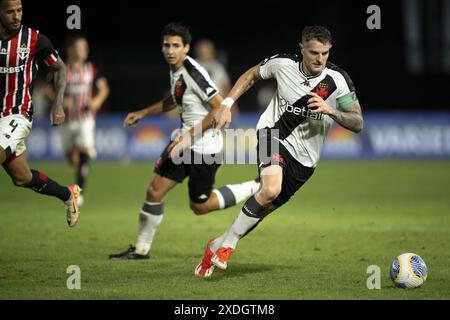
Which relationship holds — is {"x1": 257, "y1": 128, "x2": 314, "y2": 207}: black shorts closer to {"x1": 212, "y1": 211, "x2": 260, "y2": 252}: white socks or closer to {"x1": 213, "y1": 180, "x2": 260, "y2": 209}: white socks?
{"x1": 212, "y1": 211, "x2": 260, "y2": 252}: white socks

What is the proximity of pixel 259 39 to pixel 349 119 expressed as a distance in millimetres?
18048

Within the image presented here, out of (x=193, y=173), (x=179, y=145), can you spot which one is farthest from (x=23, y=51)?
(x=193, y=173)

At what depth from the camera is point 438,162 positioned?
757 inches

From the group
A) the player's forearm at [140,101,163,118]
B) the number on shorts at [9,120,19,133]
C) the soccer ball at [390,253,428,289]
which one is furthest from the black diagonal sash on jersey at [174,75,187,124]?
the soccer ball at [390,253,428,289]

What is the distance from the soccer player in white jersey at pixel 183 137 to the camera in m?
8.24

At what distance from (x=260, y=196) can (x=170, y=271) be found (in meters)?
1.13

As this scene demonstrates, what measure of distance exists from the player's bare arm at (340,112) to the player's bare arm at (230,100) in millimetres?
702

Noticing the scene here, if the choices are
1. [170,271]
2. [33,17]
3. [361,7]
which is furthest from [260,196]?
[33,17]

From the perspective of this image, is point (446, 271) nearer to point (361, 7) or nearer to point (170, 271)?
point (170, 271)

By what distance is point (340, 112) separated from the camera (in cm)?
696

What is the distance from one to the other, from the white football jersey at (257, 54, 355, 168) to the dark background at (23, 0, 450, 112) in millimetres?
14296

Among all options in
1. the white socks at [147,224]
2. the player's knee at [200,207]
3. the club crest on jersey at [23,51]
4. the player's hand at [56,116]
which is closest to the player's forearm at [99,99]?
the player's knee at [200,207]

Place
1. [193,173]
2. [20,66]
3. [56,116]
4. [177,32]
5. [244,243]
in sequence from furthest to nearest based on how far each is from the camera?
[244,243] < [193,173] < [177,32] < [56,116] < [20,66]

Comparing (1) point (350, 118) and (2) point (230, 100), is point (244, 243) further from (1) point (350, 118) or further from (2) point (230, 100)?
(1) point (350, 118)
